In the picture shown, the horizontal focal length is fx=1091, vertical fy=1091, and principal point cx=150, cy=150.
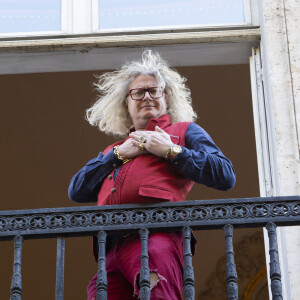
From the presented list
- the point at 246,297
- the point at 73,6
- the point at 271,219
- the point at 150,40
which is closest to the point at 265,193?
the point at 271,219

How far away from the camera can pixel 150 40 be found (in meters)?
6.44

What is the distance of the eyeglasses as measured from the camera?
18.2 ft

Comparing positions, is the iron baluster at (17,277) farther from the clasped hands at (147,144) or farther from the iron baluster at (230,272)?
the iron baluster at (230,272)

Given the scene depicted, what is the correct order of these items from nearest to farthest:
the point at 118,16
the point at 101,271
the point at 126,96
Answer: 1. the point at 101,271
2. the point at 126,96
3. the point at 118,16

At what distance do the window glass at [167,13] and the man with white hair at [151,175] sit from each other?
99cm

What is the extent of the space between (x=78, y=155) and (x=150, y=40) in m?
3.49

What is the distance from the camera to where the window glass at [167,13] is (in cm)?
657

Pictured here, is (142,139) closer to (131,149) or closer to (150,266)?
(131,149)

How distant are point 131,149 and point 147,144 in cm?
13

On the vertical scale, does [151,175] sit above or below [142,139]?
below

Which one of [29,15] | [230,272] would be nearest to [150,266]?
[230,272]

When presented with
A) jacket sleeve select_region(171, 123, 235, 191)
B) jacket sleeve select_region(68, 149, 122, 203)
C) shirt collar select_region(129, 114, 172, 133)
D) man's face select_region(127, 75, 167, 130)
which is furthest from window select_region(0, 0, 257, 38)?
jacket sleeve select_region(171, 123, 235, 191)

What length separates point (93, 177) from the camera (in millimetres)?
5336

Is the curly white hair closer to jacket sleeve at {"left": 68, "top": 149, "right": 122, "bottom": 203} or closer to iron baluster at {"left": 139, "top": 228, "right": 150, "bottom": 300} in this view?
jacket sleeve at {"left": 68, "top": 149, "right": 122, "bottom": 203}
